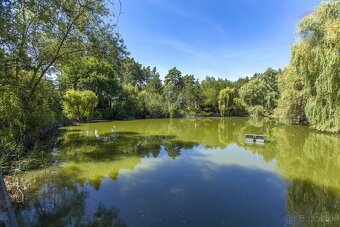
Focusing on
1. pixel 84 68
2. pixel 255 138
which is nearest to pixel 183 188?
pixel 255 138

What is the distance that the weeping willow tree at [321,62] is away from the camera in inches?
622

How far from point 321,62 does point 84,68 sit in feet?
59.9

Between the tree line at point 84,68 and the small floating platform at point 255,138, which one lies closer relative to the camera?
the tree line at point 84,68

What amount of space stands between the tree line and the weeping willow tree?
5cm

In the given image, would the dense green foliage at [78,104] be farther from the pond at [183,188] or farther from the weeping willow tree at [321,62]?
the weeping willow tree at [321,62]

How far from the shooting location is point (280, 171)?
10.0 m

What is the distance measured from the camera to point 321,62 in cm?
1714

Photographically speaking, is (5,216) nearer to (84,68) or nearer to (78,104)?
(84,68)

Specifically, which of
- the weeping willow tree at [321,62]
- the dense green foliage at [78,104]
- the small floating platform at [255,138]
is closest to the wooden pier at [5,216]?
the small floating platform at [255,138]

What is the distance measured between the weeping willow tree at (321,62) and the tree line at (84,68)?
54 mm

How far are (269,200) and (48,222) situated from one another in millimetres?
5271

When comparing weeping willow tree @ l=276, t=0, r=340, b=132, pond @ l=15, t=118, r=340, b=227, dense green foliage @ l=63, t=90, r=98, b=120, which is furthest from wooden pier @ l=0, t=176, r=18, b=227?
dense green foliage @ l=63, t=90, r=98, b=120

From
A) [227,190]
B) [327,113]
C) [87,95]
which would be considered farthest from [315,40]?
[87,95]

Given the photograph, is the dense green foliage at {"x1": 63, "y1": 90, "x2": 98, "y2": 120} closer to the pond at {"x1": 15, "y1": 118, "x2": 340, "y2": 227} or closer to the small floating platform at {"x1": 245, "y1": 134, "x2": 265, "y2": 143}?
the pond at {"x1": 15, "y1": 118, "x2": 340, "y2": 227}
